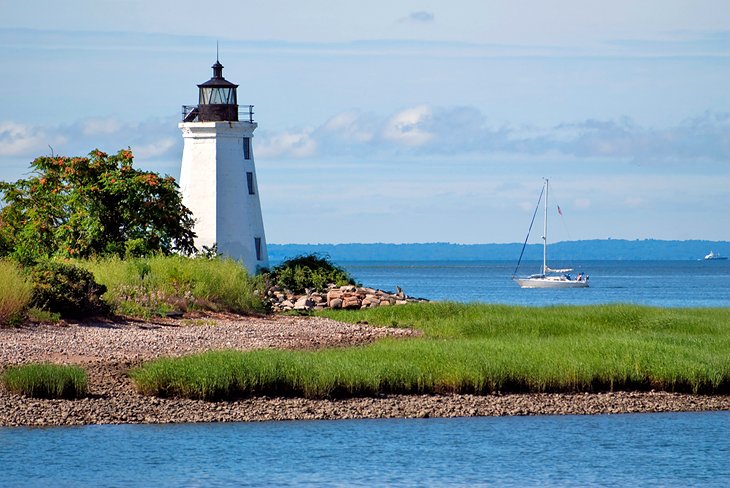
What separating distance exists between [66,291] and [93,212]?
971 centimetres

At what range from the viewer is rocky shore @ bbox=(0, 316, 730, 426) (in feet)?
71.4

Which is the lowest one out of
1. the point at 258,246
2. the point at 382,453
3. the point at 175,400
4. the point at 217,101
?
the point at 382,453

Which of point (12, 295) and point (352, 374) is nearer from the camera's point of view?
point (352, 374)

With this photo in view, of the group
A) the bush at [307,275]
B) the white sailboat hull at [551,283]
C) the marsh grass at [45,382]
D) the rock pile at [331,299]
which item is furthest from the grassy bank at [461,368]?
the white sailboat hull at [551,283]

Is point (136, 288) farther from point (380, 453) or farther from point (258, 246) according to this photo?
point (380, 453)

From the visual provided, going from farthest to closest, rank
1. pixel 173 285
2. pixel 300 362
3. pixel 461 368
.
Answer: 1. pixel 173 285
2. pixel 461 368
3. pixel 300 362

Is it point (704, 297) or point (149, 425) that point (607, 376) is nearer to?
point (149, 425)

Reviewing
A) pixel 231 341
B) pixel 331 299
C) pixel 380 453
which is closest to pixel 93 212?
pixel 331 299

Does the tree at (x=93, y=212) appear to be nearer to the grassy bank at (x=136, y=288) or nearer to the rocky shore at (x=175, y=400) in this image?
the grassy bank at (x=136, y=288)

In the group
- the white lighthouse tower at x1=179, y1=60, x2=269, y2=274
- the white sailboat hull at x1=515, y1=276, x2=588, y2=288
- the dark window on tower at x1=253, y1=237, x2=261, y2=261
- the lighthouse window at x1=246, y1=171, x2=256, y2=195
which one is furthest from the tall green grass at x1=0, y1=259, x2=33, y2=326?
the white sailboat hull at x1=515, y1=276, x2=588, y2=288

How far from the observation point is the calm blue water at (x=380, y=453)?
62.7 ft

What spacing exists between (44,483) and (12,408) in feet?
11.5

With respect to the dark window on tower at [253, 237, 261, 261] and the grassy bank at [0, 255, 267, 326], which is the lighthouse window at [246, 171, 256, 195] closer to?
the dark window on tower at [253, 237, 261, 261]

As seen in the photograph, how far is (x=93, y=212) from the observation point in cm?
3975
